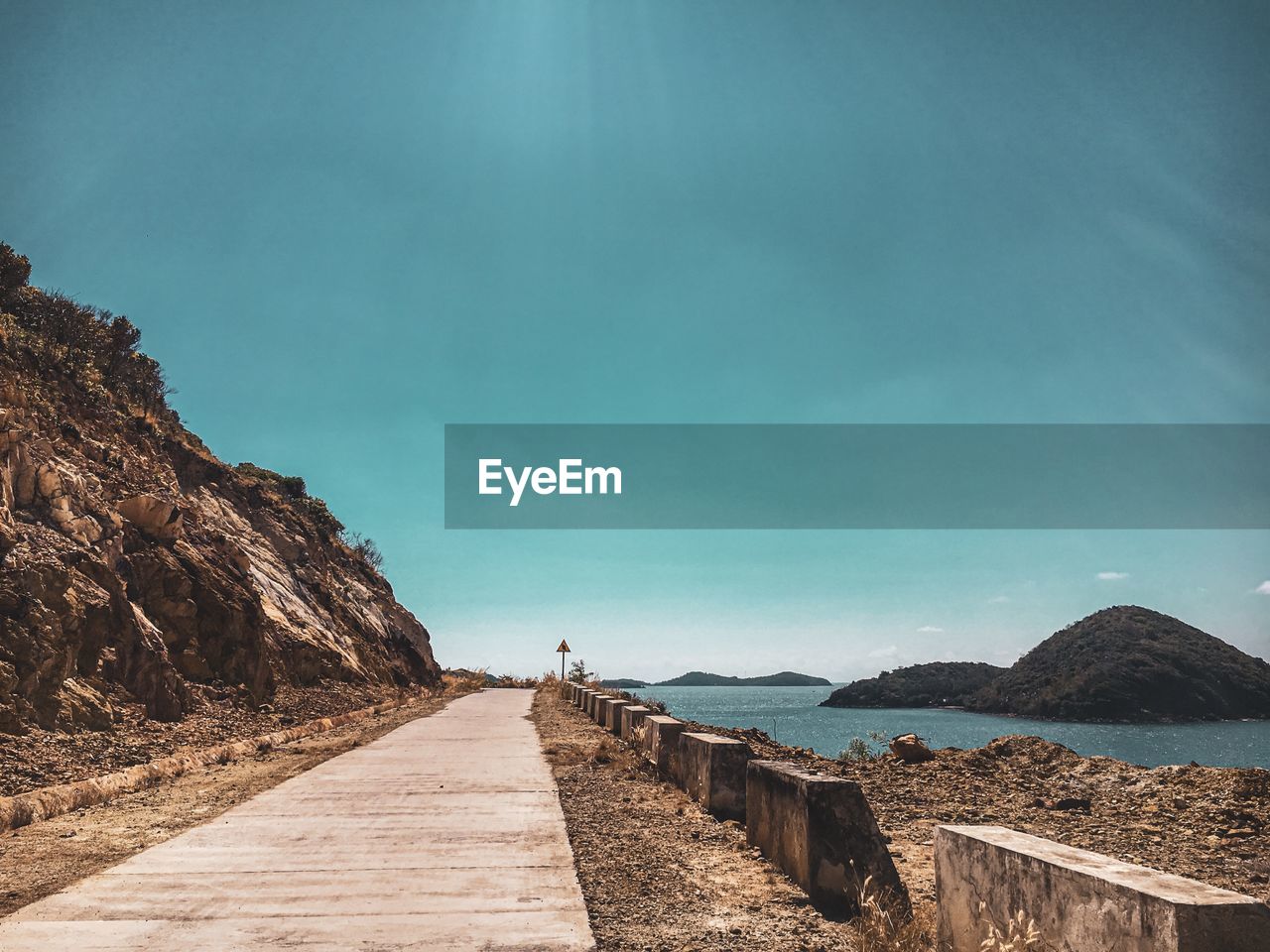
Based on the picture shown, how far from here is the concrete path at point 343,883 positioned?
4.35 meters

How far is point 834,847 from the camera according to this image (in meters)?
5.15

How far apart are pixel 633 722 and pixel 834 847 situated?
7.99m

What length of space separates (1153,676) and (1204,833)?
7229cm

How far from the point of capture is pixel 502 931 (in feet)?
14.6

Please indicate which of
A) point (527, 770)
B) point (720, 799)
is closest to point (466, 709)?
point (527, 770)

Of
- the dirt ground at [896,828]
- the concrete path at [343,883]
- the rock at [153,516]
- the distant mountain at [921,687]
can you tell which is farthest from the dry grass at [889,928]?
the distant mountain at [921,687]

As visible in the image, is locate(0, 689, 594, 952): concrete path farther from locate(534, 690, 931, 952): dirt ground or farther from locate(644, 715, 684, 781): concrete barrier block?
locate(644, 715, 684, 781): concrete barrier block

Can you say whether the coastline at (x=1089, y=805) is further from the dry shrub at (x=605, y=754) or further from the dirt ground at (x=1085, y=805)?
the dry shrub at (x=605, y=754)

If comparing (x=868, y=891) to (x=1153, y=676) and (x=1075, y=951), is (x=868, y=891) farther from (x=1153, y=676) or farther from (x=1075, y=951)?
(x=1153, y=676)

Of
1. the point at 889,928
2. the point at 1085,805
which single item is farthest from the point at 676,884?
the point at 1085,805

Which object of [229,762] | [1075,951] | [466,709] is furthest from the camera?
[466,709]

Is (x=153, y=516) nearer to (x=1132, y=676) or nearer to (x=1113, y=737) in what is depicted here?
(x=1113, y=737)

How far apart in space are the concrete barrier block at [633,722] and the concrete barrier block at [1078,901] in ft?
26.1

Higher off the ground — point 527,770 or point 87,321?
point 87,321
